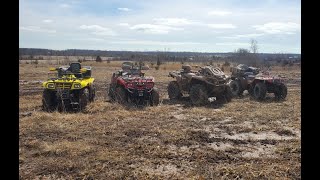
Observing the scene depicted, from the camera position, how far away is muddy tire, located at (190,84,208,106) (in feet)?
42.8

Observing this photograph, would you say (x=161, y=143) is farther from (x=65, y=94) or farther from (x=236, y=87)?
(x=236, y=87)

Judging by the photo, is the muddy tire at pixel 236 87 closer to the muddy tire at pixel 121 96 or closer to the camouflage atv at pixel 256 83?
the camouflage atv at pixel 256 83

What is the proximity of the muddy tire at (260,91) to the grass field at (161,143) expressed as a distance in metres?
1.88

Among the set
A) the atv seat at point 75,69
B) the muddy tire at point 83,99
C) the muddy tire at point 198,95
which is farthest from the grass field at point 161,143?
the atv seat at point 75,69

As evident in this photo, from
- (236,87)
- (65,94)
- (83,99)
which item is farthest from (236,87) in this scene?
(65,94)

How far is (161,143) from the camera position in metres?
7.70

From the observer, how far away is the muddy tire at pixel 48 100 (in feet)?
37.5

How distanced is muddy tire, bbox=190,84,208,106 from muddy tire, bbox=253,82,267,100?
2524mm

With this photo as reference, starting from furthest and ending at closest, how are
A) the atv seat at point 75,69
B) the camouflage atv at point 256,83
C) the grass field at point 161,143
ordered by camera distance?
the camouflage atv at point 256,83, the atv seat at point 75,69, the grass field at point 161,143

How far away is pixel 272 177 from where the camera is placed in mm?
5586

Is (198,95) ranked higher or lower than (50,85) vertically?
lower

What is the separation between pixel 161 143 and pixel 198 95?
567 cm

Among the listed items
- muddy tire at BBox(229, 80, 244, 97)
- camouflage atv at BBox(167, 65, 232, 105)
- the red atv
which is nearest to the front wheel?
camouflage atv at BBox(167, 65, 232, 105)

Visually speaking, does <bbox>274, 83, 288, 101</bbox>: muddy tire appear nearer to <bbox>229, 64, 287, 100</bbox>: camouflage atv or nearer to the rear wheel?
<bbox>229, 64, 287, 100</bbox>: camouflage atv
